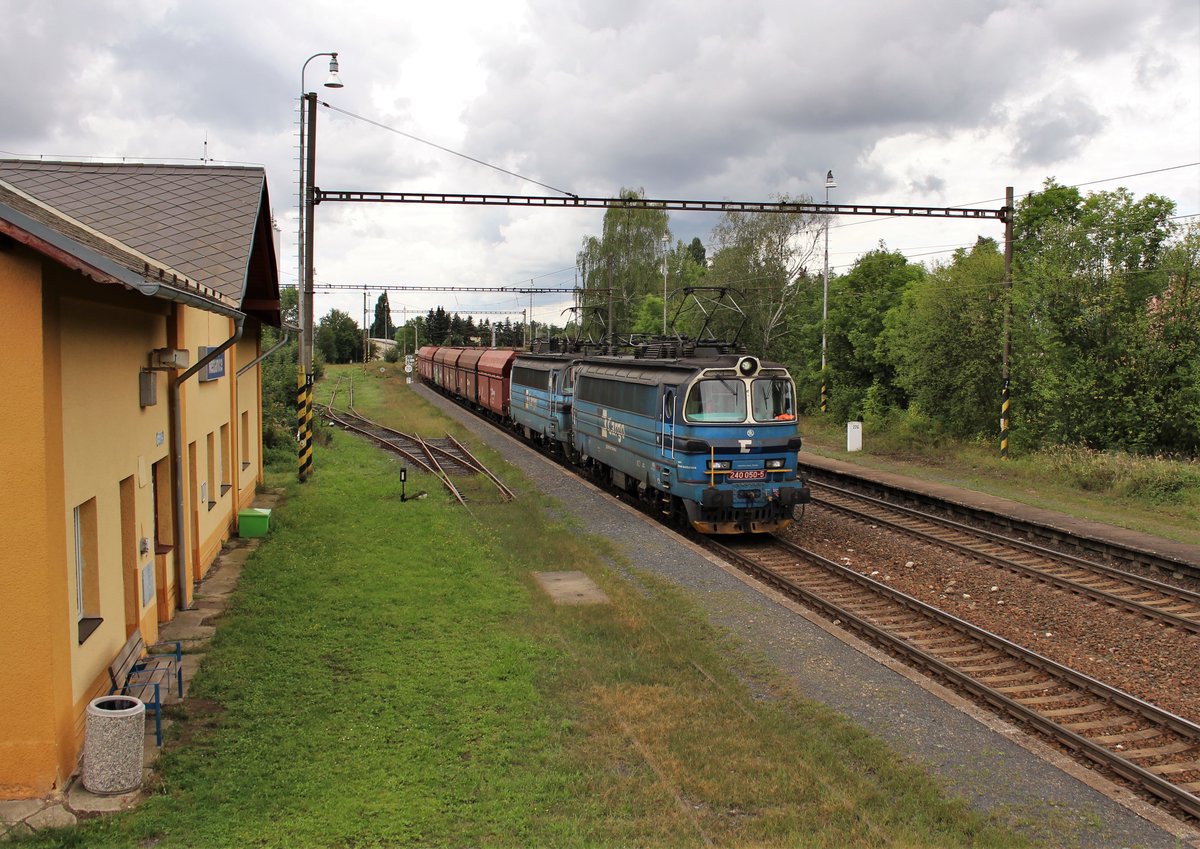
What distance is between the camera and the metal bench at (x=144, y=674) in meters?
7.09

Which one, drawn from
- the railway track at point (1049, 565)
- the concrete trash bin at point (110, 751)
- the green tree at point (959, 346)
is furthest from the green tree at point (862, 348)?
the concrete trash bin at point (110, 751)

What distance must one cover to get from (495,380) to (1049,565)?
24.5 m

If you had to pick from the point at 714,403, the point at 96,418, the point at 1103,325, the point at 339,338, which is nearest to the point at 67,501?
the point at 96,418

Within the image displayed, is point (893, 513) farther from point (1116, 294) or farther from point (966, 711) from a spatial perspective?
point (966, 711)

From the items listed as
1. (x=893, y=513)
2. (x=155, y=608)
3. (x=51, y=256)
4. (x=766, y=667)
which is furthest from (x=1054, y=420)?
(x=51, y=256)

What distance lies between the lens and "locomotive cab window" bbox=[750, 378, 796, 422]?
15016mm

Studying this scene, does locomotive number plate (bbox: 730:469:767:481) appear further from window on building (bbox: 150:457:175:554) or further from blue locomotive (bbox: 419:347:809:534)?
window on building (bbox: 150:457:175:554)

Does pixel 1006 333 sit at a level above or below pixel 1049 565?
above

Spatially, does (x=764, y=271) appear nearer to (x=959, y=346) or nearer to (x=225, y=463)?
(x=959, y=346)

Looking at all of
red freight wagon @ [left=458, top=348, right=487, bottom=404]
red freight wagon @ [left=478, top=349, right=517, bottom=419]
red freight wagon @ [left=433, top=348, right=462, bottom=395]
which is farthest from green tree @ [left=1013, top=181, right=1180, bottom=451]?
red freight wagon @ [left=433, top=348, right=462, bottom=395]

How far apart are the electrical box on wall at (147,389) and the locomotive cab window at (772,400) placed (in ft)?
29.5

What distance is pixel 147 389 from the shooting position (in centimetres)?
894

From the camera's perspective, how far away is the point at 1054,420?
23.2 m

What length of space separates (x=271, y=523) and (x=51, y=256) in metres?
10.5
